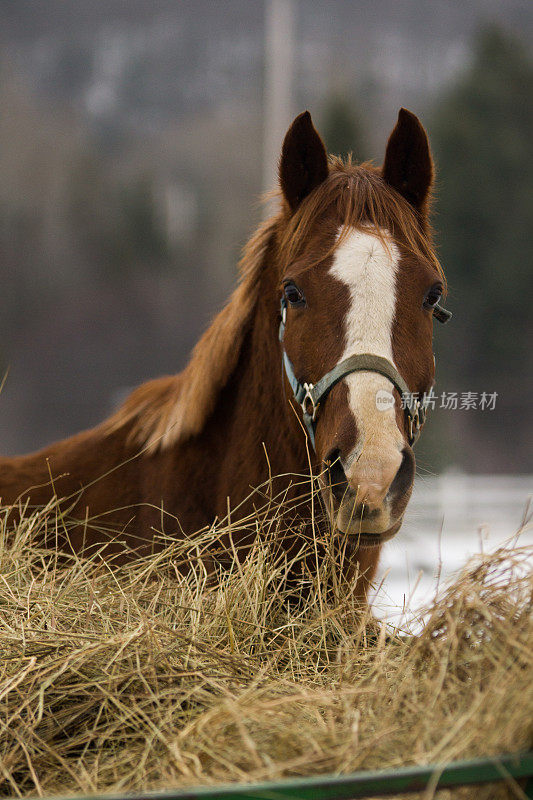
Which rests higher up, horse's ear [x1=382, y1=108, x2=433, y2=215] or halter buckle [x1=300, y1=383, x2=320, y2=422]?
horse's ear [x1=382, y1=108, x2=433, y2=215]

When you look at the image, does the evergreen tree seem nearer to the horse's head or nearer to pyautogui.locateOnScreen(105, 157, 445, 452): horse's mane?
pyautogui.locateOnScreen(105, 157, 445, 452): horse's mane

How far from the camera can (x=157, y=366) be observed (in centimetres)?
2527

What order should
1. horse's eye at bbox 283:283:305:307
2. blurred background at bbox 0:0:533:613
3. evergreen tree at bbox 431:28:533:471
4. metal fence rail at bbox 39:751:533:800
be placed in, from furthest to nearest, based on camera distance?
blurred background at bbox 0:0:533:613
evergreen tree at bbox 431:28:533:471
horse's eye at bbox 283:283:305:307
metal fence rail at bbox 39:751:533:800

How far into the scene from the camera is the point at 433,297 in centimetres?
221

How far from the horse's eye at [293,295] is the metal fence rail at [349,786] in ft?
4.42

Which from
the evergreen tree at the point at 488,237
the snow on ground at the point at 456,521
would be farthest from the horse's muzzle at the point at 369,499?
the evergreen tree at the point at 488,237

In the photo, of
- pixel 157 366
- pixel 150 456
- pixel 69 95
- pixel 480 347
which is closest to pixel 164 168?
pixel 69 95

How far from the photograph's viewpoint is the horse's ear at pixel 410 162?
92.7 inches

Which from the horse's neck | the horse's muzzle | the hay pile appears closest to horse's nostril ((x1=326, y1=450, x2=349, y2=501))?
the horse's muzzle

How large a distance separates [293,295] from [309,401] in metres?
0.30

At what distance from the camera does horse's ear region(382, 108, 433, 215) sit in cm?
235

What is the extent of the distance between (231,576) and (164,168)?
28279mm

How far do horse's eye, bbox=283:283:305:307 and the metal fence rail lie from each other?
1347mm

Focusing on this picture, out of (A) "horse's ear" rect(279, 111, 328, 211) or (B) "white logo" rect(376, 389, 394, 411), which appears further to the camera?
(A) "horse's ear" rect(279, 111, 328, 211)
